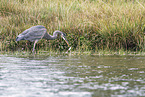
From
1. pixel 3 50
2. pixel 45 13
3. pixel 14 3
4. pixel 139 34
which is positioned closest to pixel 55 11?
pixel 45 13

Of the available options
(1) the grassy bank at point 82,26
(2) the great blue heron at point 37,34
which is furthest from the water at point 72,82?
(2) the great blue heron at point 37,34

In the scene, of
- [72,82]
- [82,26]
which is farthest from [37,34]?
[72,82]

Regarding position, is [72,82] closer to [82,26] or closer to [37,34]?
[37,34]

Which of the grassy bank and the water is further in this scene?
the grassy bank

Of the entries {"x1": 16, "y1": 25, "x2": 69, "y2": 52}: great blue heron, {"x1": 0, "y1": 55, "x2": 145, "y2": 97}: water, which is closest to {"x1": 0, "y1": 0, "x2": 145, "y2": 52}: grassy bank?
{"x1": 16, "y1": 25, "x2": 69, "y2": 52}: great blue heron

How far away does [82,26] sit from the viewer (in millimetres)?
14148

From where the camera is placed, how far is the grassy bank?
13.1m

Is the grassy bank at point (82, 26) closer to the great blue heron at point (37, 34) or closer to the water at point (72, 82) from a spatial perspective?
the great blue heron at point (37, 34)

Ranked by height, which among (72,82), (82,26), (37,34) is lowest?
(72,82)

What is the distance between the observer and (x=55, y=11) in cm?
1675

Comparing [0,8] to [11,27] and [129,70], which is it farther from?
[129,70]

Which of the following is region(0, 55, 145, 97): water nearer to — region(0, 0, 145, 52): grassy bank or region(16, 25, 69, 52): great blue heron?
region(0, 0, 145, 52): grassy bank

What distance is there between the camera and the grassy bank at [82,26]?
13.1 metres

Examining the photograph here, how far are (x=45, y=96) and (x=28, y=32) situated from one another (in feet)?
29.6
